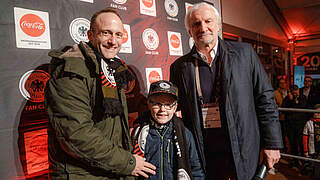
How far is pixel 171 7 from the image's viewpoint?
8.66ft

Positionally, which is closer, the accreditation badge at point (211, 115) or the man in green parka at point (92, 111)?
the man in green parka at point (92, 111)

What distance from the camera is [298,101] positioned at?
14.2 ft

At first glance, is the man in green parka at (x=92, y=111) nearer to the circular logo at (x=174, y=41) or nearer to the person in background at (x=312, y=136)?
the circular logo at (x=174, y=41)

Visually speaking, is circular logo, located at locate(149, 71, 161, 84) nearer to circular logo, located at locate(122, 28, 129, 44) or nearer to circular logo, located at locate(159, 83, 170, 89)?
circular logo, located at locate(122, 28, 129, 44)

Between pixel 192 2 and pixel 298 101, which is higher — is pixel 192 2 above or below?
above

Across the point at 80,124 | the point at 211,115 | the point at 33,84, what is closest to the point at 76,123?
the point at 80,124

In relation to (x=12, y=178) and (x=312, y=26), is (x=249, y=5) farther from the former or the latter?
(x=12, y=178)

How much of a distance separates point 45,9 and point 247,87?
5.51ft

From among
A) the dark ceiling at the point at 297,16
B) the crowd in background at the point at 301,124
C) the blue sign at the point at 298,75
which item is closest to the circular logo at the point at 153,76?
the crowd in background at the point at 301,124

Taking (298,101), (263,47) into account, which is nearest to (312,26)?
(263,47)

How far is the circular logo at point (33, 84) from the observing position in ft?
4.97

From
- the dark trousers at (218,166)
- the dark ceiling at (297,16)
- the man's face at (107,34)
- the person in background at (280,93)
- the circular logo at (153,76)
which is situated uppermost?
the dark ceiling at (297,16)

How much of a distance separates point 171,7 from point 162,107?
168 centimetres

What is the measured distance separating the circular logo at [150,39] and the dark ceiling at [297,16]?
5.21 metres
